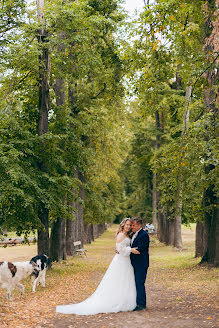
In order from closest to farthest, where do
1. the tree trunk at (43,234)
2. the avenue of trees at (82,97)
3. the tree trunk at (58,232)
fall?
the avenue of trees at (82,97) < the tree trunk at (43,234) < the tree trunk at (58,232)

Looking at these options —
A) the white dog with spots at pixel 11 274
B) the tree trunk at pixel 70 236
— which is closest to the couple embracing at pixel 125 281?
the white dog with spots at pixel 11 274

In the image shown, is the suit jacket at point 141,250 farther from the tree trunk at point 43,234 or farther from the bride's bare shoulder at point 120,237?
the tree trunk at point 43,234

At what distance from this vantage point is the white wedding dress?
959cm

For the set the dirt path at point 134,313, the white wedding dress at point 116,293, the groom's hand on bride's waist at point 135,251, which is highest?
the groom's hand on bride's waist at point 135,251

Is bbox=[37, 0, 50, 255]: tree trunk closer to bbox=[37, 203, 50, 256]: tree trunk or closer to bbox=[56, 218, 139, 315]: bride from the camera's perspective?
bbox=[37, 203, 50, 256]: tree trunk

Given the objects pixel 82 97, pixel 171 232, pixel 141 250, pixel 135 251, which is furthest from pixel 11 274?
pixel 171 232

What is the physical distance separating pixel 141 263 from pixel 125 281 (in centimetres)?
56

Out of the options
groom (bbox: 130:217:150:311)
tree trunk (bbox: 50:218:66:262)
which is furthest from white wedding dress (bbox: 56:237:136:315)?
tree trunk (bbox: 50:218:66:262)

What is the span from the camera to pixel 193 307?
991 cm

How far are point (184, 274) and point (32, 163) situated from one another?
24.2 feet

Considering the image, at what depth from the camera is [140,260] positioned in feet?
32.9

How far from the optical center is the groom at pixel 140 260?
982 cm

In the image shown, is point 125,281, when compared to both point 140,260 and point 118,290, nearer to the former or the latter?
point 118,290

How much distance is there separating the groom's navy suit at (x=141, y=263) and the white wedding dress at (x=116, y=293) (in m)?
0.12
